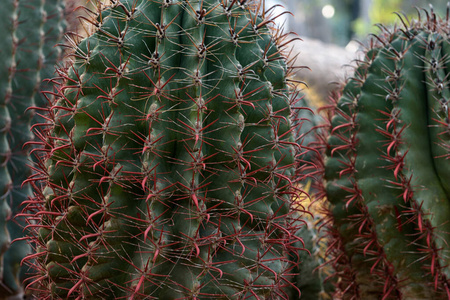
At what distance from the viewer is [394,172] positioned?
151 cm

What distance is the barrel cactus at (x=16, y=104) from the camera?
1823mm

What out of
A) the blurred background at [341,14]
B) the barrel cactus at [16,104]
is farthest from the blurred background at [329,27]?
the barrel cactus at [16,104]

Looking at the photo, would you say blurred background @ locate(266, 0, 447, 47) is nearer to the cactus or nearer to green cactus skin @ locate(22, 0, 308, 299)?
the cactus

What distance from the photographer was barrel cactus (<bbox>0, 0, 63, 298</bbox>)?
5.98 feet

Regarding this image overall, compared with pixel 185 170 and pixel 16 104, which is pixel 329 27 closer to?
pixel 16 104

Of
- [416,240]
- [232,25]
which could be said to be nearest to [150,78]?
[232,25]

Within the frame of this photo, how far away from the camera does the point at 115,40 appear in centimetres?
123

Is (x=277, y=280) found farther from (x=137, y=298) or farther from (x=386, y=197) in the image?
(x=386, y=197)

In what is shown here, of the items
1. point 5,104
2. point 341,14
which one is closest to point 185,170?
point 5,104

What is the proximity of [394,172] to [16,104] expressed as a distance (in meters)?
1.37


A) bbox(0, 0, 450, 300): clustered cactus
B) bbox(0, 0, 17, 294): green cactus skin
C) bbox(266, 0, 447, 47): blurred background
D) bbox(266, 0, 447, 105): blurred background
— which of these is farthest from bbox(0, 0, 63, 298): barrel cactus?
bbox(266, 0, 447, 47): blurred background

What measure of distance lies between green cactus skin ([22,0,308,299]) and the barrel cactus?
614 millimetres

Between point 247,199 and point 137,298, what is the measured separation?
0.35 m

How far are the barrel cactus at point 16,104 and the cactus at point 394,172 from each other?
3.55 ft
